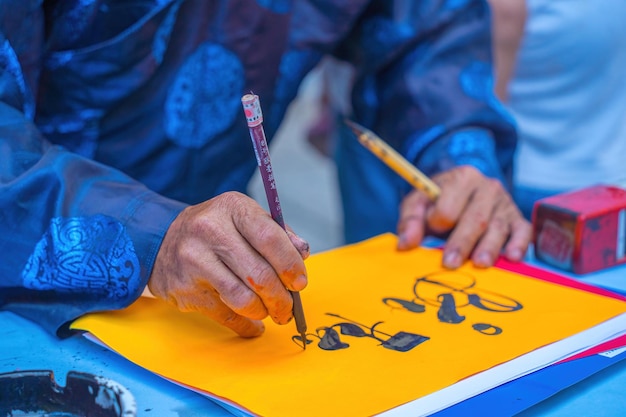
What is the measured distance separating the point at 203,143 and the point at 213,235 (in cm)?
38

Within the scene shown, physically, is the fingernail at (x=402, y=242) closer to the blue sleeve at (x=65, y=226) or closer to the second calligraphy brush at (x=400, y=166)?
the second calligraphy brush at (x=400, y=166)

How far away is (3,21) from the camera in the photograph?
0.71 meters

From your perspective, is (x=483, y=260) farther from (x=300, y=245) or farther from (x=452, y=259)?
(x=300, y=245)

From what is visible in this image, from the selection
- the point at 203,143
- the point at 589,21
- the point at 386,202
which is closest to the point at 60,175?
the point at 203,143

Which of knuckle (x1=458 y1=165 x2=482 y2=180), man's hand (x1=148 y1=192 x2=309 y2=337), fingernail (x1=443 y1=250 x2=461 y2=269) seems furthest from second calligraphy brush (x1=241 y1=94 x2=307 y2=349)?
knuckle (x1=458 y1=165 x2=482 y2=180)

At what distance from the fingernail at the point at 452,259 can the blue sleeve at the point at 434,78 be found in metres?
0.20

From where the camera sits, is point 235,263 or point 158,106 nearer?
point 235,263

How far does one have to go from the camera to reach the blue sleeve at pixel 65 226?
674 millimetres

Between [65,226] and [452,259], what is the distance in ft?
1.24

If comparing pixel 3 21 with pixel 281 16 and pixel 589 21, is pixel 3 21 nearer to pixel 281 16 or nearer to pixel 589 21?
pixel 281 16

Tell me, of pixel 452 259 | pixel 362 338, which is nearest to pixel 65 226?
pixel 362 338

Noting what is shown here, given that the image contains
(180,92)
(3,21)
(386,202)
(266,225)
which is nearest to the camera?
(266,225)

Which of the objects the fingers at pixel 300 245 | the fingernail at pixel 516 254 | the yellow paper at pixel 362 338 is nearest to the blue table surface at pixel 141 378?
the yellow paper at pixel 362 338

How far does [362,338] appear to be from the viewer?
651 millimetres
